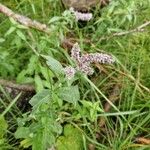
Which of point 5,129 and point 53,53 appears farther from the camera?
point 53,53

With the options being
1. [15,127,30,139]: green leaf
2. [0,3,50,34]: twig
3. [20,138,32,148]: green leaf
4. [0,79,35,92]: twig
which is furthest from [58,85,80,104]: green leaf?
[0,3,50,34]: twig

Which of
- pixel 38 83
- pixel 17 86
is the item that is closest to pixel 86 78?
pixel 38 83

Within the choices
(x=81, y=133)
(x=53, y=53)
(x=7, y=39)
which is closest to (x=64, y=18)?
(x=53, y=53)

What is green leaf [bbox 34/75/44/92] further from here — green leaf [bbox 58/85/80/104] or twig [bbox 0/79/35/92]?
green leaf [bbox 58/85/80/104]

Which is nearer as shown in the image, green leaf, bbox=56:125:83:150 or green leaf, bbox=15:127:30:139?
green leaf, bbox=15:127:30:139

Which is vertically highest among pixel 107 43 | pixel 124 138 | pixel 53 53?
pixel 53 53

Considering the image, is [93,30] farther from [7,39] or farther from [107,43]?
[7,39]

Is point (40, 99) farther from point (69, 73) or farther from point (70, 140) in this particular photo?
point (70, 140)
